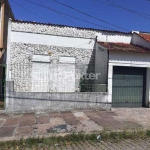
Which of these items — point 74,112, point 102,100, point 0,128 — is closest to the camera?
point 0,128

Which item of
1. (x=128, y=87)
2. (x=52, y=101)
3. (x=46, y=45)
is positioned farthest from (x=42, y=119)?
(x=128, y=87)

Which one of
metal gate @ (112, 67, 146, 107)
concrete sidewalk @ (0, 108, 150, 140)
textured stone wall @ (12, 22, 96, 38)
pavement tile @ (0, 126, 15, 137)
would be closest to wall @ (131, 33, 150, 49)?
metal gate @ (112, 67, 146, 107)

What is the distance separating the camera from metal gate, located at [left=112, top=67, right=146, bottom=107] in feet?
35.8

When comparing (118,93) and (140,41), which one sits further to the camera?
(140,41)

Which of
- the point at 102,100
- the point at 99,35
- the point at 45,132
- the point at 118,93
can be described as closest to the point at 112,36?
the point at 99,35

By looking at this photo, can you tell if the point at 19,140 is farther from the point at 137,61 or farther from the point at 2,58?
the point at 2,58

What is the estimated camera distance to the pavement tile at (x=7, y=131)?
20.0 feet

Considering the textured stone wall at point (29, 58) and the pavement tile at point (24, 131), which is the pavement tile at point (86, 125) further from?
the textured stone wall at point (29, 58)

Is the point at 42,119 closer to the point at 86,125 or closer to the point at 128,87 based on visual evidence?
the point at 86,125

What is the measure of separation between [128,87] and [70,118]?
430cm

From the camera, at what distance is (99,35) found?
12492 mm

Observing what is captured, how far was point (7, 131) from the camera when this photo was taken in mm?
6379

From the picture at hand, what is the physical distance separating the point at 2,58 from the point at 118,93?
24.6 feet

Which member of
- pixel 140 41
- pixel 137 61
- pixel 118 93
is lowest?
pixel 118 93
